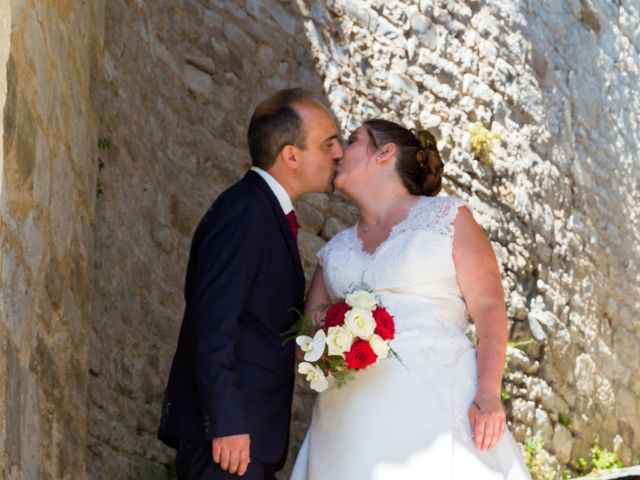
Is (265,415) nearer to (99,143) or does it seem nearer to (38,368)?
(38,368)

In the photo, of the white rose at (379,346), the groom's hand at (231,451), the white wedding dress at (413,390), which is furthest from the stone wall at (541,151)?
the groom's hand at (231,451)

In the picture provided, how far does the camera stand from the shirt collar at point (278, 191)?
12.1ft

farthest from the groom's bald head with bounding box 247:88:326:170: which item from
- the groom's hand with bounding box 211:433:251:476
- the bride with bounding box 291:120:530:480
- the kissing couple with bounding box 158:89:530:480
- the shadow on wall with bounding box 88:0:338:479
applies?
the shadow on wall with bounding box 88:0:338:479

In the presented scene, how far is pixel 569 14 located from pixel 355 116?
3081mm

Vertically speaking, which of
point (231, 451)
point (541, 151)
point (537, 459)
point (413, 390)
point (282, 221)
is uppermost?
point (282, 221)

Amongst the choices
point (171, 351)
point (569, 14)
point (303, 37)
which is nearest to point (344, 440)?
point (171, 351)

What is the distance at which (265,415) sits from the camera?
11.2 ft

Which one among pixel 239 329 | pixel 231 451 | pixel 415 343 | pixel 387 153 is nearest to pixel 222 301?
pixel 239 329

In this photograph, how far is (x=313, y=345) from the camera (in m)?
3.43

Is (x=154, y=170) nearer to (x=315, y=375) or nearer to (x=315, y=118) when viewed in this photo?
(x=315, y=118)

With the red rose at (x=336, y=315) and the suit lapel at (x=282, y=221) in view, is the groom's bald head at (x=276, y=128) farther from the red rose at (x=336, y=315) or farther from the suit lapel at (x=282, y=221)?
the red rose at (x=336, y=315)

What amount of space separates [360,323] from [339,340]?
0.08m

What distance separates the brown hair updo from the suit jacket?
0.56 metres

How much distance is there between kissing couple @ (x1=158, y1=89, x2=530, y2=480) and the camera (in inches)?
131
